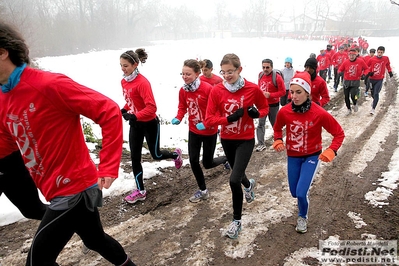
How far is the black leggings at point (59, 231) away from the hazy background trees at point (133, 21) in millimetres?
38845

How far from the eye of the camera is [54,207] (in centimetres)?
224

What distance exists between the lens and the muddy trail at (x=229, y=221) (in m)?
3.69

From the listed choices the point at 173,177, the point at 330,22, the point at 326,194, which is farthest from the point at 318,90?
the point at 330,22

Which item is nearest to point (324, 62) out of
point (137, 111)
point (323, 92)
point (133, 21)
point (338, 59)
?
point (338, 59)

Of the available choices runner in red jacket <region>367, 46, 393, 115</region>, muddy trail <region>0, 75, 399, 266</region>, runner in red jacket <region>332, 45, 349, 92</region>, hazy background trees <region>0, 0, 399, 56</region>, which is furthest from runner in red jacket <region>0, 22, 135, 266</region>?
hazy background trees <region>0, 0, 399, 56</region>

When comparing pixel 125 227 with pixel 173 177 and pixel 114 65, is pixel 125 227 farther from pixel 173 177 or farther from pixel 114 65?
pixel 114 65

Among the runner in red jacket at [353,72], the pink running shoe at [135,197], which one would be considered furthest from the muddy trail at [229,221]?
the runner in red jacket at [353,72]

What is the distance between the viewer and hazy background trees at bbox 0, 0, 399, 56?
47.4 meters

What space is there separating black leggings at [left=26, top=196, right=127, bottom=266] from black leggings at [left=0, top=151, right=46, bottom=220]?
960mm

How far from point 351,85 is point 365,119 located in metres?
1.28

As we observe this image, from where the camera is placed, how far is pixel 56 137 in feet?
7.04

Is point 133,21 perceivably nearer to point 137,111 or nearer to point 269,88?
point 269,88

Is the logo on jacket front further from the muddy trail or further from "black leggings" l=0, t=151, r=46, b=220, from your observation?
the muddy trail

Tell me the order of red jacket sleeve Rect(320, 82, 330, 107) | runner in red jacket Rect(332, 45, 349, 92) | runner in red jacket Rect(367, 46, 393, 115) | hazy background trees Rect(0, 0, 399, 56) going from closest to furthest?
1. red jacket sleeve Rect(320, 82, 330, 107)
2. runner in red jacket Rect(367, 46, 393, 115)
3. runner in red jacket Rect(332, 45, 349, 92)
4. hazy background trees Rect(0, 0, 399, 56)
